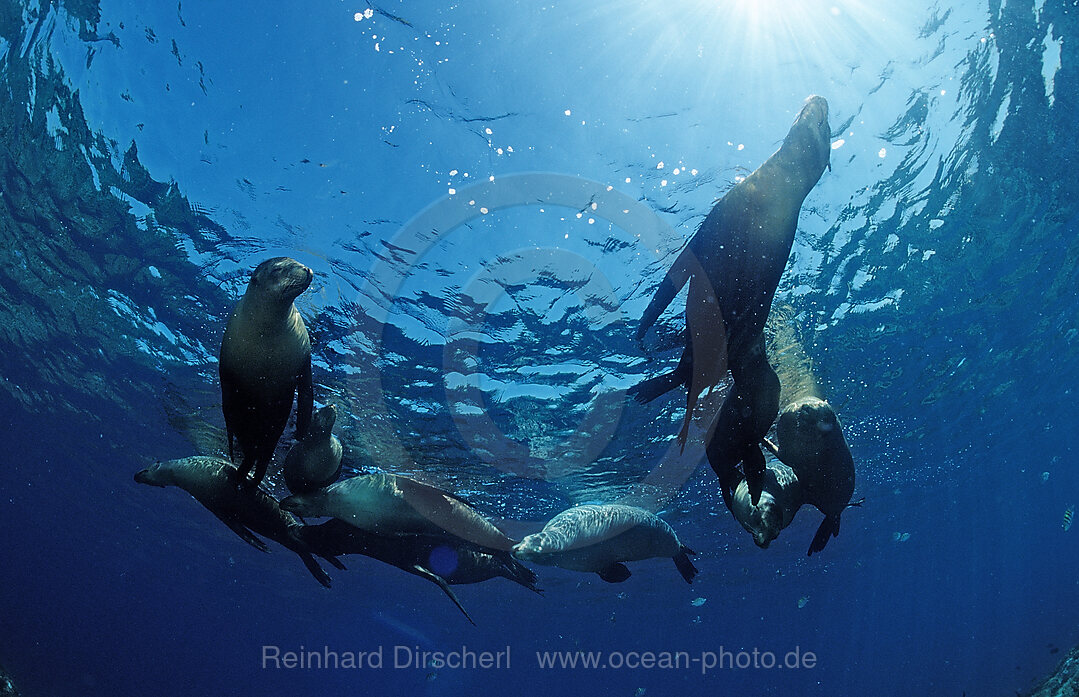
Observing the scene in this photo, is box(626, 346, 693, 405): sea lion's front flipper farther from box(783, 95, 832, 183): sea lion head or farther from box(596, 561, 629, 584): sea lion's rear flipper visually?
box(596, 561, 629, 584): sea lion's rear flipper

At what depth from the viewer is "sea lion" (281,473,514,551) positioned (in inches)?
241

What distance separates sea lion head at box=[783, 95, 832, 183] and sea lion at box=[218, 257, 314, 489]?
12.5 feet

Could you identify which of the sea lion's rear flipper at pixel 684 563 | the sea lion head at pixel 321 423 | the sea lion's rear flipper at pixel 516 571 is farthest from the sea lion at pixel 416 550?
the sea lion's rear flipper at pixel 684 563

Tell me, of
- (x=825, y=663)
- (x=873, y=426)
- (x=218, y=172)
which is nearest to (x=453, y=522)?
(x=218, y=172)

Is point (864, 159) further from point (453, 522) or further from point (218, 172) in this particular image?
point (218, 172)

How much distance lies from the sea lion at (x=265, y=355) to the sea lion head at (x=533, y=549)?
287 cm

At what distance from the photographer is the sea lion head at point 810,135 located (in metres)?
3.84

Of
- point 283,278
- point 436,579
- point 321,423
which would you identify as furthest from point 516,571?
point 283,278

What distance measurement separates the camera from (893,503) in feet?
91.6

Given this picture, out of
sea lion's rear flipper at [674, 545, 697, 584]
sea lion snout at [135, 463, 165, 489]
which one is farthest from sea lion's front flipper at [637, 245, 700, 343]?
sea lion snout at [135, 463, 165, 489]

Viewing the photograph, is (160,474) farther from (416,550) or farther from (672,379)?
(672,379)

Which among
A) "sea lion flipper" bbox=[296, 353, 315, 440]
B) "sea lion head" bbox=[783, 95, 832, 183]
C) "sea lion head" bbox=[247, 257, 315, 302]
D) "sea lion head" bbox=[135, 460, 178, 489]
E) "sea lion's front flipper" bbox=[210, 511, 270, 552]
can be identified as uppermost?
"sea lion head" bbox=[783, 95, 832, 183]

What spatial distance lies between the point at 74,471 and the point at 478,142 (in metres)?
31.8

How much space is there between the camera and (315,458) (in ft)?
20.6
